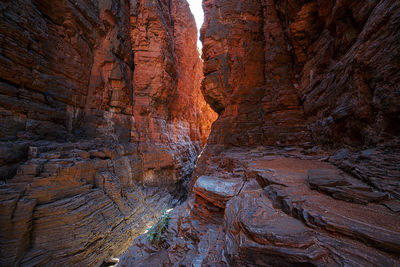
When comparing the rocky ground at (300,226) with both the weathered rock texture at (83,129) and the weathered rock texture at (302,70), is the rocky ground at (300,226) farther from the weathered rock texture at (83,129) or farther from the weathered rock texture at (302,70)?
the weathered rock texture at (83,129)

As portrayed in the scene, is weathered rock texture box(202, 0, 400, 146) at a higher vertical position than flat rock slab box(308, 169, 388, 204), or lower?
higher

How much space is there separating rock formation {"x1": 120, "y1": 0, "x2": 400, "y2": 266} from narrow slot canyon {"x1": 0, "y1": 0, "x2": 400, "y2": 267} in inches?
1.2

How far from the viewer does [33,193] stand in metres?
6.29

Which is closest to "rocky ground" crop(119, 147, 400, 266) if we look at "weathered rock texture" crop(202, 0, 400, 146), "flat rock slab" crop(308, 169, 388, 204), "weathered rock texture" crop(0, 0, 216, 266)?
"flat rock slab" crop(308, 169, 388, 204)

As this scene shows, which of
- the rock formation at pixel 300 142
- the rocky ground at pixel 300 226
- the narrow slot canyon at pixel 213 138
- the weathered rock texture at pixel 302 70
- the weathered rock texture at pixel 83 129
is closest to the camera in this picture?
the rocky ground at pixel 300 226

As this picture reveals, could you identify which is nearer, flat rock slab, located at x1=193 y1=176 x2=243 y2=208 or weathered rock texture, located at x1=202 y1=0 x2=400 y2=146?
weathered rock texture, located at x1=202 y1=0 x2=400 y2=146

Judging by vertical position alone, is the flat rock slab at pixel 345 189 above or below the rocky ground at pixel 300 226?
above

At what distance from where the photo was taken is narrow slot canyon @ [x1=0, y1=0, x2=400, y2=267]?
7.82 ft

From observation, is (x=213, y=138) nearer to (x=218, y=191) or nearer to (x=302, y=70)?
(x=218, y=191)

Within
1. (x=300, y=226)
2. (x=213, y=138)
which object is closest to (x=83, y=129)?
(x=213, y=138)

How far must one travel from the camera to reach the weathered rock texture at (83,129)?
645 centimetres

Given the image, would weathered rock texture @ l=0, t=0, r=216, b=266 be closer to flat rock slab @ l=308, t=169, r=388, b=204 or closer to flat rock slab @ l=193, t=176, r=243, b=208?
flat rock slab @ l=193, t=176, r=243, b=208

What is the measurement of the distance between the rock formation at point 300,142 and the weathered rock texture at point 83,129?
4.72 m

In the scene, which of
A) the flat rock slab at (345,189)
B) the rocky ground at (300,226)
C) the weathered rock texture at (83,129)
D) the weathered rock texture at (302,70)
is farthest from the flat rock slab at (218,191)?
the weathered rock texture at (83,129)
